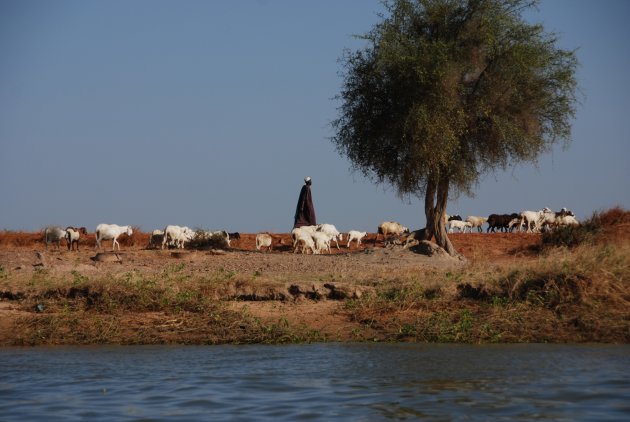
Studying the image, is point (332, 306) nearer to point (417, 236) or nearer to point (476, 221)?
point (417, 236)

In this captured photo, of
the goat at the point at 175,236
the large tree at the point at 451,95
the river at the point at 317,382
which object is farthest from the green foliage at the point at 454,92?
the river at the point at 317,382

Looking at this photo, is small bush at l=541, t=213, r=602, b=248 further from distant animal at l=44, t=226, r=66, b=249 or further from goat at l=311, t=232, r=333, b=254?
distant animal at l=44, t=226, r=66, b=249

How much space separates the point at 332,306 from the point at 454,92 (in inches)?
467

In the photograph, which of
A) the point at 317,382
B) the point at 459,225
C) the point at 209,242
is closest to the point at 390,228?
the point at 459,225

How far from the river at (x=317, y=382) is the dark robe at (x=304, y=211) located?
16796mm

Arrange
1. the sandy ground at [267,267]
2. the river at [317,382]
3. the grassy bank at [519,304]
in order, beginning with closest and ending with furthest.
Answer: the river at [317,382] < the grassy bank at [519,304] < the sandy ground at [267,267]

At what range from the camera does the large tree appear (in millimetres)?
23719

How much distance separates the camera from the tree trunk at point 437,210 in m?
25.3

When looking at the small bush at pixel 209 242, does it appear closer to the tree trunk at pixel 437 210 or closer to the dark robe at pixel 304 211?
the dark robe at pixel 304 211

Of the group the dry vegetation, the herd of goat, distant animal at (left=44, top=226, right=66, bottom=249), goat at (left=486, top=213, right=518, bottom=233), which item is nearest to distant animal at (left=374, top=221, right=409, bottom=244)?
the herd of goat

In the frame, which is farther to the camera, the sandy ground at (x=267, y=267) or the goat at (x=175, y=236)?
the goat at (x=175, y=236)

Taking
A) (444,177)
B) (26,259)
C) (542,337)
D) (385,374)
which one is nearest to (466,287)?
(542,337)

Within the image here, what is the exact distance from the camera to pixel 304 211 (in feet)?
94.2

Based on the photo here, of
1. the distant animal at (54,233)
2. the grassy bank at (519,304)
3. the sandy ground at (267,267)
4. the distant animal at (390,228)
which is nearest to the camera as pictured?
the grassy bank at (519,304)
